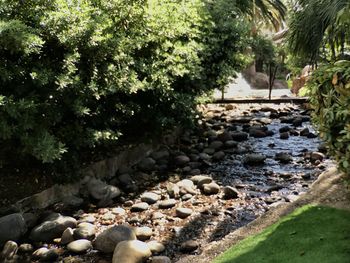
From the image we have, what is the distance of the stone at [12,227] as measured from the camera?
194 inches

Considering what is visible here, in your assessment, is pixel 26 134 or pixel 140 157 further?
pixel 140 157

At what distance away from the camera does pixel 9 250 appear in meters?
4.73

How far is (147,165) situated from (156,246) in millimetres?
3003

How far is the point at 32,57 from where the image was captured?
536 cm

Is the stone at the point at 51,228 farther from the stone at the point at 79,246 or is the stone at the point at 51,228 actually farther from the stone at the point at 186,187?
the stone at the point at 186,187

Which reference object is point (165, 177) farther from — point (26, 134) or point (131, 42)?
point (26, 134)

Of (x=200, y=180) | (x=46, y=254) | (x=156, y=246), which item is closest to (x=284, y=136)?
(x=200, y=180)

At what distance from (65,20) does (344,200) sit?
3.96m

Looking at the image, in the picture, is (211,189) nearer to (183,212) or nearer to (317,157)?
(183,212)

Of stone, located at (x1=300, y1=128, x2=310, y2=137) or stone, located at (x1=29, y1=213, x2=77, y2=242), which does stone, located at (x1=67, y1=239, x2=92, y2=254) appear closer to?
stone, located at (x1=29, y1=213, x2=77, y2=242)

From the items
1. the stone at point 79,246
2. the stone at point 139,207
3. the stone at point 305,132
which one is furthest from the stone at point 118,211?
the stone at point 305,132

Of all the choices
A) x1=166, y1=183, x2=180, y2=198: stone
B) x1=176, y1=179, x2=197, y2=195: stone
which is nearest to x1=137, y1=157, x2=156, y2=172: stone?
x1=176, y1=179, x2=197, y2=195: stone

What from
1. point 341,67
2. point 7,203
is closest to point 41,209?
point 7,203

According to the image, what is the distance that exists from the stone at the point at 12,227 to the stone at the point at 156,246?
62.1 inches
